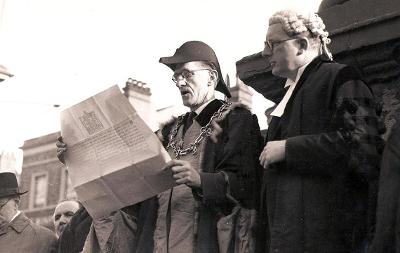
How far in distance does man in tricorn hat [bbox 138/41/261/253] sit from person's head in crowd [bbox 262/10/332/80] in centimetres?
46

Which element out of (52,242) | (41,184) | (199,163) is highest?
(199,163)

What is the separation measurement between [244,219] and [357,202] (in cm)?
65

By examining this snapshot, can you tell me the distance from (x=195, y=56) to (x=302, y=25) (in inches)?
31.5

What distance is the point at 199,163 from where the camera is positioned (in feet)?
12.1

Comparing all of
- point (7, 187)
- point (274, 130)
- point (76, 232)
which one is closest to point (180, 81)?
point (274, 130)

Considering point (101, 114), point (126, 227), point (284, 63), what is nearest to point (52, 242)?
point (126, 227)

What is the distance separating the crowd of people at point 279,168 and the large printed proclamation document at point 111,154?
11cm

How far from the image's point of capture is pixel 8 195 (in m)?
5.64

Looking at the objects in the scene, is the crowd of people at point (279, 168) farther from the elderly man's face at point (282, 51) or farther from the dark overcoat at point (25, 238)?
the dark overcoat at point (25, 238)

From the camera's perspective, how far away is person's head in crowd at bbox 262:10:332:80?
3367mm

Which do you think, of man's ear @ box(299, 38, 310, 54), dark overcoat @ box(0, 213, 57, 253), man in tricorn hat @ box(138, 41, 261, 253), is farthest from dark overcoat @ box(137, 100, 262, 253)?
dark overcoat @ box(0, 213, 57, 253)

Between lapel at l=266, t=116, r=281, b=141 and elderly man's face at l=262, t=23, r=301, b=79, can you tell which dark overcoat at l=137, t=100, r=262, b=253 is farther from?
elderly man's face at l=262, t=23, r=301, b=79

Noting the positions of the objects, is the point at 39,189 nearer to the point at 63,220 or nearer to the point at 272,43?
the point at 63,220

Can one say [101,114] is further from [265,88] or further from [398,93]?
[398,93]
